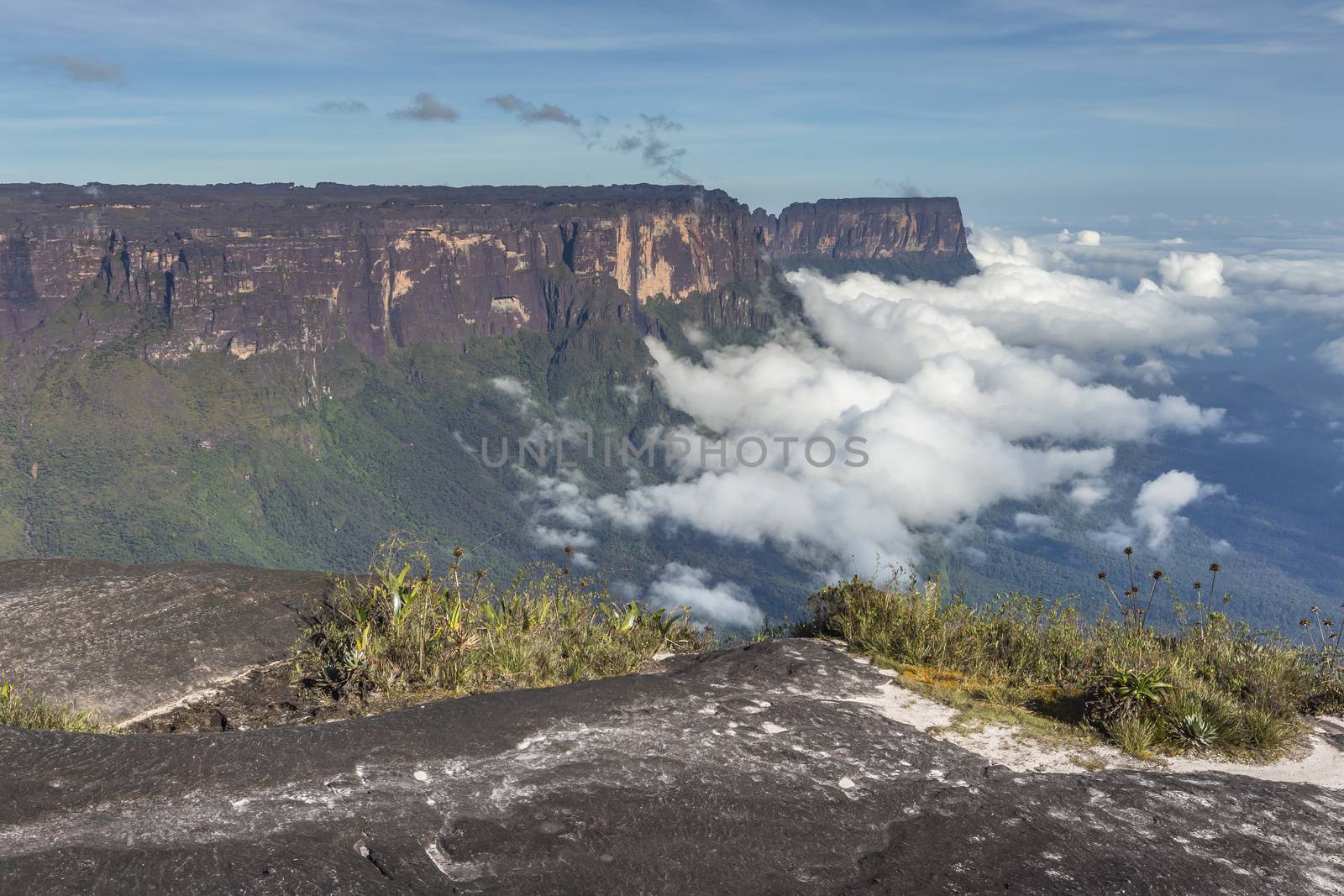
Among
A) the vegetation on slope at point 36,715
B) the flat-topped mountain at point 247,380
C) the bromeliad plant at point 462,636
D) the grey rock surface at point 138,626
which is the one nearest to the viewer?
the vegetation on slope at point 36,715

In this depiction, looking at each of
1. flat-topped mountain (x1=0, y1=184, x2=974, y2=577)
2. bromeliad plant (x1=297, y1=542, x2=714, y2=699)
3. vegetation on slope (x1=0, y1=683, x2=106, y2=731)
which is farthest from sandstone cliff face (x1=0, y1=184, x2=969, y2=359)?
vegetation on slope (x1=0, y1=683, x2=106, y2=731)

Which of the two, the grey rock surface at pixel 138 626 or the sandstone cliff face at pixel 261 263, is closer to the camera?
the grey rock surface at pixel 138 626

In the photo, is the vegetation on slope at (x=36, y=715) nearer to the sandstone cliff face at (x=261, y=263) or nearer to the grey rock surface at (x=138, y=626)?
the grey rock surface at (x=138, y=626)

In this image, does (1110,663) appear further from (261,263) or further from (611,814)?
(261,263)

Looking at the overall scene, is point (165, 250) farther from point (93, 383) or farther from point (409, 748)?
point (409, 748)

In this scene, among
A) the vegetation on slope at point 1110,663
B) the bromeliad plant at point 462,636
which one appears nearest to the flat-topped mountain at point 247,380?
the bromeliad plant at point 462,636

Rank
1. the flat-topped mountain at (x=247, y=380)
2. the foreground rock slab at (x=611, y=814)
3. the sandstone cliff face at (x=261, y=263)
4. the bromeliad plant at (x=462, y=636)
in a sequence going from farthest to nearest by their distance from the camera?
1. the sandstone cliff face at (x=261, y=263)
2. the flat-topped mountain at (x=247, y=380)
3. the bromeliad plant at (x=462, y=636)
4. the foreground rock slab at (x=611, y=814)
